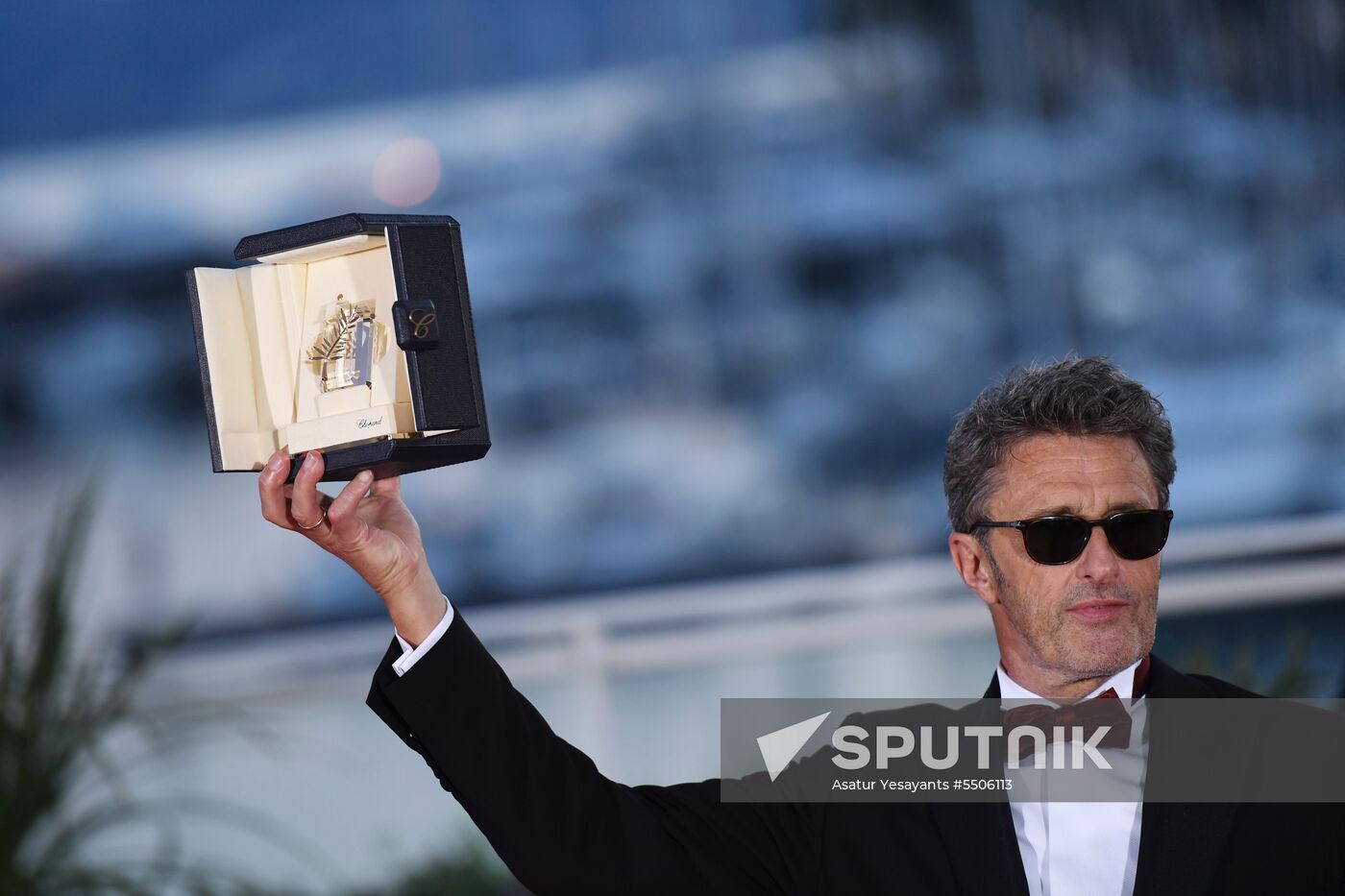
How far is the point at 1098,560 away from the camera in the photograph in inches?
89.4

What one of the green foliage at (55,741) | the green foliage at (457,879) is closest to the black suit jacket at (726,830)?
the green foliage at (55,741)

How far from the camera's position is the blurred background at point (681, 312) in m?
4.90

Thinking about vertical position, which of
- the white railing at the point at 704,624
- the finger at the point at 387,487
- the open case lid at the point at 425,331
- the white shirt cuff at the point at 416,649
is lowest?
the white railing at the point at 704,624

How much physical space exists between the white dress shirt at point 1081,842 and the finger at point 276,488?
0.27 m

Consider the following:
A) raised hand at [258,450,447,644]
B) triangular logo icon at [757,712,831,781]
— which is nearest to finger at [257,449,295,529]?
raised hand at [258,450,447,644]

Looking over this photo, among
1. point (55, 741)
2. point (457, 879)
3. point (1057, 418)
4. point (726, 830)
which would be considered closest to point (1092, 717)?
point (1057, 418)

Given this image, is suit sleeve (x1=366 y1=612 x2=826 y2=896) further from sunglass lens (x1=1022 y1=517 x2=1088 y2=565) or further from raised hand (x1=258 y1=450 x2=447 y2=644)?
sunglass lens (x1=1022 y1=517 x2=1088 y2=565)

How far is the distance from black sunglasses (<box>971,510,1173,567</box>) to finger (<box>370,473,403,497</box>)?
3.07ft

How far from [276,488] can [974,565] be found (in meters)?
1.14

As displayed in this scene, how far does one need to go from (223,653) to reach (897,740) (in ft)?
9.89

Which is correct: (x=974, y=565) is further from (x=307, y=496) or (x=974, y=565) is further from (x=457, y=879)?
(x=457, y=879)

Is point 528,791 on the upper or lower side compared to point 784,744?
upper

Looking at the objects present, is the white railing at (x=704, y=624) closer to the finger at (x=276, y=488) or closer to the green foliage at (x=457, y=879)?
the green foliage at (x=457, y=879)

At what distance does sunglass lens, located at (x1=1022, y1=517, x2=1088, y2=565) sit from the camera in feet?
7.51
